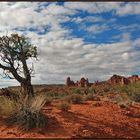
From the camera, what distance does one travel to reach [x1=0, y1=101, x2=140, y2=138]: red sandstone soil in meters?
8.30

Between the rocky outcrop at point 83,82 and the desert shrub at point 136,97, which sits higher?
the rocky outcrop at point 83,82

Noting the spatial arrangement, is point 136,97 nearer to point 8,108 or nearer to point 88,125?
point 88,125

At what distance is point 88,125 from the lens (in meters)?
9.12

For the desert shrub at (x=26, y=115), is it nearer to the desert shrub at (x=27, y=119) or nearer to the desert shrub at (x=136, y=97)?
the desert shrub at (x=27, y=119)

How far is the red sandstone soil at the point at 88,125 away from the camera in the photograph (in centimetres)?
830

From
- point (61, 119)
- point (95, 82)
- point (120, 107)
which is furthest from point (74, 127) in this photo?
point (95, 82)

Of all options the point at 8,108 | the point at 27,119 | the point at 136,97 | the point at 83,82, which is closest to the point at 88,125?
the point at 27,119

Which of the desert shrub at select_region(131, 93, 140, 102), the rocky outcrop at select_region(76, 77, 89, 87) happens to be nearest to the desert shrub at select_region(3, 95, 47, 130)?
the desert shrub at select_region(131, 93, 140, 102)

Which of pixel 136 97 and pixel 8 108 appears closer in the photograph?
pixel 8 108

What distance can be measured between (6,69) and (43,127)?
4435mm

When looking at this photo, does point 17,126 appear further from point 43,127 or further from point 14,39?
point 14,39

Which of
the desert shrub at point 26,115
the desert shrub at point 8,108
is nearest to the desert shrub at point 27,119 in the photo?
the desert shrub at point 26,115

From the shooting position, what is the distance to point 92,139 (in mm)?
8078

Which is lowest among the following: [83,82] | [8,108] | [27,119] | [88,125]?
[88,125]
